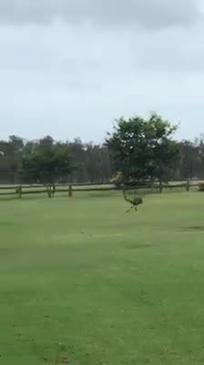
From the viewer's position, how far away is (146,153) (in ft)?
186

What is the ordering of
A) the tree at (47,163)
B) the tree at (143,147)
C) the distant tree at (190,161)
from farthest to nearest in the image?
the distant tree at (190,161) → the tree at (47,163) → the tree at (143,147)

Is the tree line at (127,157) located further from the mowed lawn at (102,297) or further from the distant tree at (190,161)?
the mowed lawn at (102,297)

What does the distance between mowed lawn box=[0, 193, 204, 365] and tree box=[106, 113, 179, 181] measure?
3400cm

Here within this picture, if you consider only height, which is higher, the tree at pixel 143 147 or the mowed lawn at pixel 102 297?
the tree at pixel 143 147

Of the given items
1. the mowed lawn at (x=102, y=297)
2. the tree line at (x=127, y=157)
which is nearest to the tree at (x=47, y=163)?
the tree line at (x=127, y=157)

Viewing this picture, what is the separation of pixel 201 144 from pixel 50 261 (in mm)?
76720

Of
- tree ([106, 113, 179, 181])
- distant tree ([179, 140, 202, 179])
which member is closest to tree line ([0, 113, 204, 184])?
tree ([106, 113, 179, 181])

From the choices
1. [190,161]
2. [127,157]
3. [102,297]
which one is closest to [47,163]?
[127,157]

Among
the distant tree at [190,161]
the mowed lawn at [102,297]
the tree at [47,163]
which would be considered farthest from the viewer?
the distant tree at [190,161]

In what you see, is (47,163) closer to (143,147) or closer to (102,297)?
(143,147)

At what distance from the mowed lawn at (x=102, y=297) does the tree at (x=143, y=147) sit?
112ft

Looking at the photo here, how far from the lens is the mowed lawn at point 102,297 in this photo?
8.29 meters

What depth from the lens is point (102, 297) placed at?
1135 centimetres

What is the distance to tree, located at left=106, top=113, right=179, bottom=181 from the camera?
56853mm
